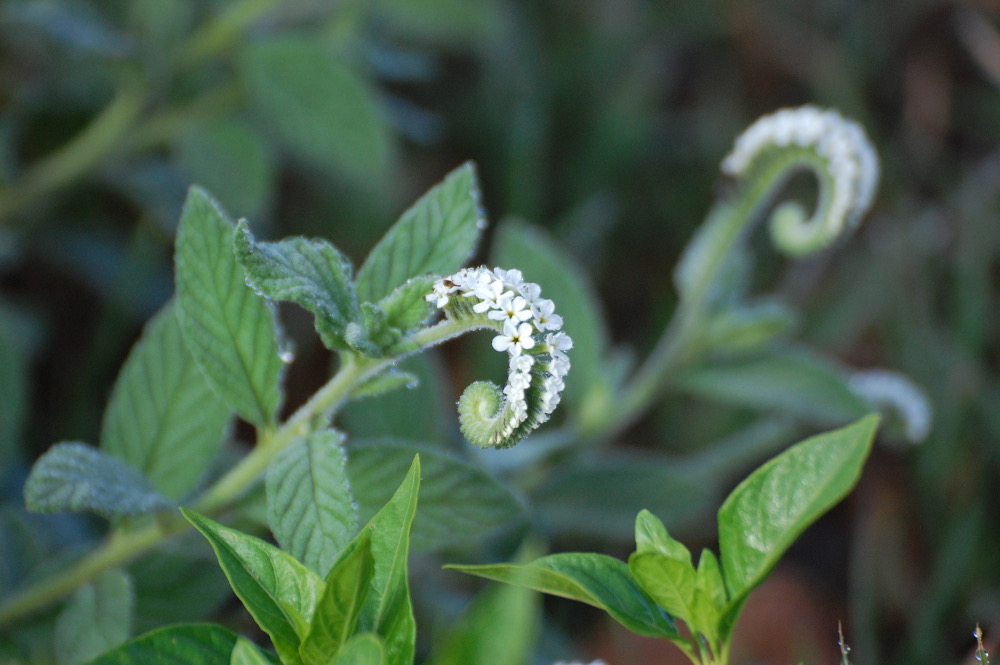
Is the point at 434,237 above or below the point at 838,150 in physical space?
below

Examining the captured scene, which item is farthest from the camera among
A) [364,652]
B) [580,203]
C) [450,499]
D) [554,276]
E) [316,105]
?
[580,203]

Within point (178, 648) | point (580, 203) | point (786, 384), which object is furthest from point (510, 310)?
point (580, 203)

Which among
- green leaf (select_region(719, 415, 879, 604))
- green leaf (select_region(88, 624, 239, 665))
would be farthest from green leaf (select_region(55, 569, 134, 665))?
green leaf (select_region(719, 415, 879, 604))

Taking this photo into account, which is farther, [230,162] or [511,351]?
[230,162]

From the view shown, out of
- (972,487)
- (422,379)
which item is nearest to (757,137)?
(422,379)

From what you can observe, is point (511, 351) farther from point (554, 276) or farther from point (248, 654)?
point (554, 276)

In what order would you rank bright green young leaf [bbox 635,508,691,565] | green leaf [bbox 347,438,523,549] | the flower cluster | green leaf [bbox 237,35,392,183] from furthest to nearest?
1. green leaf [bbox 237,35,392,183]
2. the flower cluster
3. green leaf [bbox 347,438,523,549]
4. bright green young leaf [bbox 635,508,691,565]

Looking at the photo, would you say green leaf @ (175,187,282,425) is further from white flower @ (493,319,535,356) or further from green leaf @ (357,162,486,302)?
white flower @ (493,319,535,356)
